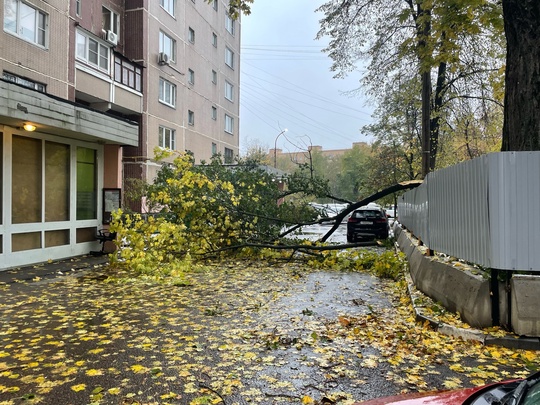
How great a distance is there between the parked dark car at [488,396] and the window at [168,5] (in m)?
27.0

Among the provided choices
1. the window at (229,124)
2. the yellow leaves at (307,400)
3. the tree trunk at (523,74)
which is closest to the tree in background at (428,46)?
the tree trunk at (523,74)

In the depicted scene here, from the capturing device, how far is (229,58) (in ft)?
121

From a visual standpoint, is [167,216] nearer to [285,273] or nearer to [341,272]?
[285,273]

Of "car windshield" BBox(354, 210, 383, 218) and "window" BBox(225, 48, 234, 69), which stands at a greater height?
"window" BBox(225, 48, 234, 69)

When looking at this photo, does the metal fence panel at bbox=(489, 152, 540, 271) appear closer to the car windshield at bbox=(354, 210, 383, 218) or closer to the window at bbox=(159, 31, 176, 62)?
the car windshield at bbox=(354, 210, 383, 218)

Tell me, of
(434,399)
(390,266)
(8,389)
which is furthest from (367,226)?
(434,399)

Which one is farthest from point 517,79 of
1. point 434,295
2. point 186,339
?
point 186,339

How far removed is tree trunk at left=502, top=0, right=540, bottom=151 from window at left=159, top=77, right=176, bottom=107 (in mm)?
21970

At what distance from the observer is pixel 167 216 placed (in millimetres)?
12898

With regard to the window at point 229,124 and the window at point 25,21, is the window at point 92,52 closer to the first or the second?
the window at point 25,21

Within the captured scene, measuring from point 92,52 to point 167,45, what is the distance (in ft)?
26.5

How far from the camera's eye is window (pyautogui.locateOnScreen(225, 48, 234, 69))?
3606 centimetres

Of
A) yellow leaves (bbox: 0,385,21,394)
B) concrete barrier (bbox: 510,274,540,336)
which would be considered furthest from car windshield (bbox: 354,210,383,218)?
yellow leaves (bbox: 0,385,21,394)

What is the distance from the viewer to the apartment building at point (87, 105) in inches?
395
